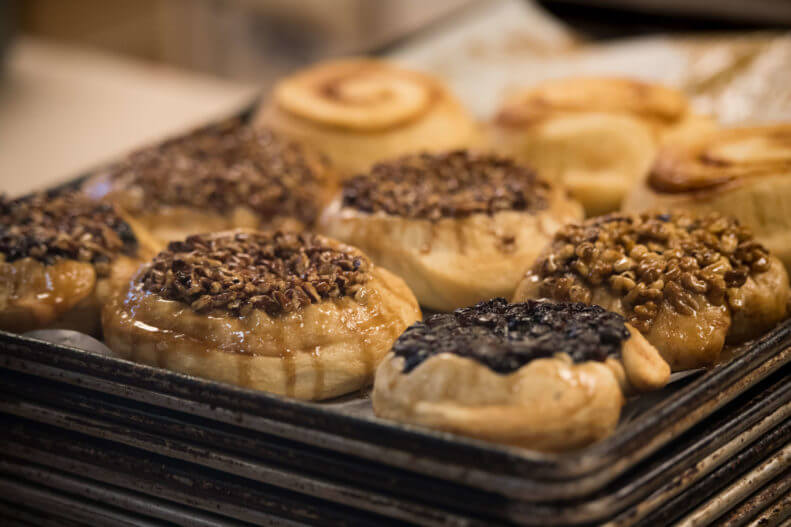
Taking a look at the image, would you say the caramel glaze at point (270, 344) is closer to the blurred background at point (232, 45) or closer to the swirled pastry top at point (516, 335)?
the swirled pastry top at point (516, 335)

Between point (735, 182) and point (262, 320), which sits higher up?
point (735, 182)

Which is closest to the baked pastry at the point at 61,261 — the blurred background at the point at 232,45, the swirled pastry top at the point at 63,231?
the swirled pastry top at the point at 63,231

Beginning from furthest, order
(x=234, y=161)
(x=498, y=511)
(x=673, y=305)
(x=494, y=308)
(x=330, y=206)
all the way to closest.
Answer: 1. (x=234, y=161)
2. (x=330, y=206)
3. (x=673, y=305)
4. (x=494, y=308)
5. (x=498, y=511)

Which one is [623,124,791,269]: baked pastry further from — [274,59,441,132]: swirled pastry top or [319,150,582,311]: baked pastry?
[274,59,441,132]: swirled pastry top

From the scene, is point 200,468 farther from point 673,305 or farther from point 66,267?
point 673,305

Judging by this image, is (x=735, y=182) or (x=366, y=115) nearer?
(x=735, y=182)

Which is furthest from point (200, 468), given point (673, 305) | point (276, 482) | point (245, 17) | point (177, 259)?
point (245, 17)

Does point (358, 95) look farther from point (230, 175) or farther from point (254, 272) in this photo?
point (254, 272)

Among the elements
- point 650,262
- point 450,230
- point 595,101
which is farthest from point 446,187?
point 595,101
